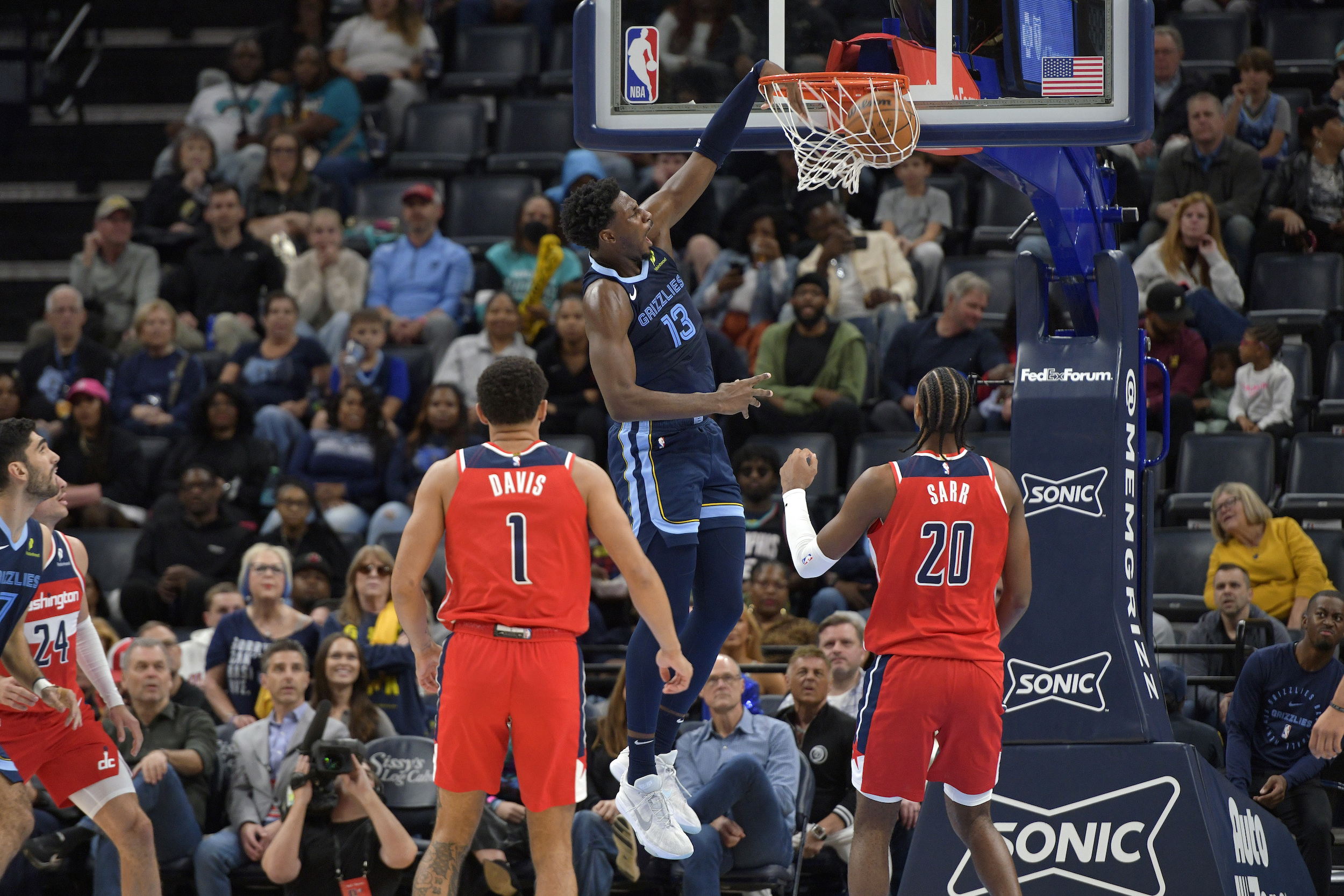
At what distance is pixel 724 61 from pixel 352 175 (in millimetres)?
8648

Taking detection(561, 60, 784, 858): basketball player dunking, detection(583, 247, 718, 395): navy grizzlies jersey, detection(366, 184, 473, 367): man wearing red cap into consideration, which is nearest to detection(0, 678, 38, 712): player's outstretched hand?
detection(561, 60, 784, 858): basketball player dunking

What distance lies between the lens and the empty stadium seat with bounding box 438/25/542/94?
1584 cm

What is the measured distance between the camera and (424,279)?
1363 centimetres

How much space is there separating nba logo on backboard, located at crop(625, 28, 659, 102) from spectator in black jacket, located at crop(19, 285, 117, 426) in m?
7.55

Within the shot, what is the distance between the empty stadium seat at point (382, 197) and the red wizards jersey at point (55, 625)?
7.51m

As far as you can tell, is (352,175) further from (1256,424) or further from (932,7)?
(932,7)

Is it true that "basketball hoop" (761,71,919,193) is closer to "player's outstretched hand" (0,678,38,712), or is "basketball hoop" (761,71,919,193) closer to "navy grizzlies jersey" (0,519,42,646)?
"navy grizzlies jersey" (0,519,42,646)

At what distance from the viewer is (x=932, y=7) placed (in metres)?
6.91

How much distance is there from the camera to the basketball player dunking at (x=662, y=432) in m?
6.59

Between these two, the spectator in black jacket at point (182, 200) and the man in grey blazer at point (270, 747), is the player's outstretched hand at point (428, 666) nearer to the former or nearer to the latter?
the man in grey blazer at point (270, 747)

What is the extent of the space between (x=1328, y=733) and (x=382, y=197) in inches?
368

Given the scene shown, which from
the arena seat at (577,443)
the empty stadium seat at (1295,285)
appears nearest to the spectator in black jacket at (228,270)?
the arena seat at (577,443)

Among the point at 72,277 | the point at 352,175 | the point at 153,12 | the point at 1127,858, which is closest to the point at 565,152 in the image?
the point at 352,175

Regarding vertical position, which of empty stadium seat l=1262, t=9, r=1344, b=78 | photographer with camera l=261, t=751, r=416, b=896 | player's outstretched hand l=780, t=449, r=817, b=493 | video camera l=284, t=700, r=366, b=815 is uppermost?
empty stadium seat l=1262, t=9, r=1344, b=78
